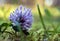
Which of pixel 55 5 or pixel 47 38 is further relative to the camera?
pixel 55 5

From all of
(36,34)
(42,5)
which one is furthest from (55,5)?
(36,34)

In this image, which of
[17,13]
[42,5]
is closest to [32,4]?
[42,5]

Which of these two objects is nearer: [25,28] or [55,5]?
[25,28]

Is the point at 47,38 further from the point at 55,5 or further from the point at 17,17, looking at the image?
the point at 55,5

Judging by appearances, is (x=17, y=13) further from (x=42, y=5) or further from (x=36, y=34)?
(x=42, y=5)

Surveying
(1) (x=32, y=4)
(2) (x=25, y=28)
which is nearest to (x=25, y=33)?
(2) (x=25, y=28)

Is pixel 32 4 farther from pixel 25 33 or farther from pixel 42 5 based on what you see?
pixel 25 33

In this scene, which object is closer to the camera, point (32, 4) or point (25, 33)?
point (25, 33)
